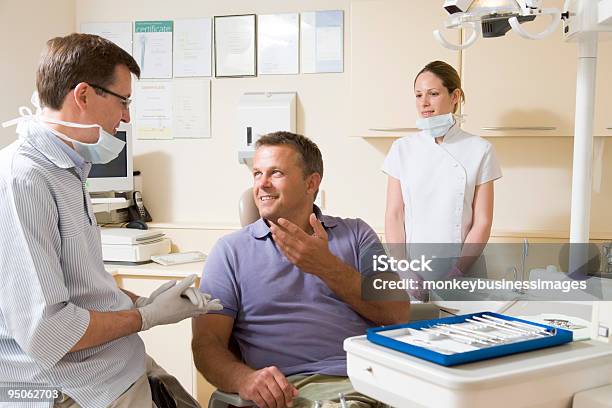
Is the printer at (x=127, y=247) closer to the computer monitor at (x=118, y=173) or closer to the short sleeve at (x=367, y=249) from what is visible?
the computer monitor at (x=118, y=173)

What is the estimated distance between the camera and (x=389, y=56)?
10.6ft

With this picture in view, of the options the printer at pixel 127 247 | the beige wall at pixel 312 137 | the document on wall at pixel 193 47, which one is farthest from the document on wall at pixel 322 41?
the printer at pixel 127 247

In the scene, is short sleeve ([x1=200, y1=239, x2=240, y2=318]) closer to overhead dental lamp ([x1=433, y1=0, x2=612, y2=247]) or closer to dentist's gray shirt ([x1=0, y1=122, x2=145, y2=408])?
dentist's gray shirt ([x1=0, y1=122, x2=145, y2=408])

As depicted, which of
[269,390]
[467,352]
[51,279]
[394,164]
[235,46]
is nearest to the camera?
[467,352]

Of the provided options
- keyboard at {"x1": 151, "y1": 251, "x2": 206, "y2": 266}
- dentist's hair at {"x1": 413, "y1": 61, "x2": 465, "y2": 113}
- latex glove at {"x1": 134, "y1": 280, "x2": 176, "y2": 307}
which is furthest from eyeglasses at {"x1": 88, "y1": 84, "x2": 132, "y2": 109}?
keyboard at {"x1": 151, "y1": 251, "x2": 206, "y2": 266}

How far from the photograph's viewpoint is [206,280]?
184cm

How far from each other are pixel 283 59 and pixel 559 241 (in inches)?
65.3

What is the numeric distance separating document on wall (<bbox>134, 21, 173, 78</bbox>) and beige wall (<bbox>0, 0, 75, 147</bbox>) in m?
0.44

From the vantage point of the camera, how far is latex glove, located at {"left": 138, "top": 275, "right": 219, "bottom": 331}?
1521 millimetres

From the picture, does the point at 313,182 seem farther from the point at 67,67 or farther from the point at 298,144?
the point at 67,67

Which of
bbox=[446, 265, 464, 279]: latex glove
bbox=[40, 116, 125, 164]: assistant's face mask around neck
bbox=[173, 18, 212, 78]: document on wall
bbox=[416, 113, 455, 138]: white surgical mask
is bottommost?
bbox=[446, 265, 464, 279]: latex glove

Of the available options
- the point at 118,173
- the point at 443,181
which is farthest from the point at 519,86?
the point at 118,173

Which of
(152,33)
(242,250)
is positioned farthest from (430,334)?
(152,33)

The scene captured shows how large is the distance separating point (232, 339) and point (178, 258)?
4.72 feet
